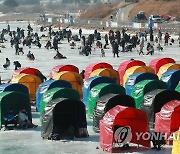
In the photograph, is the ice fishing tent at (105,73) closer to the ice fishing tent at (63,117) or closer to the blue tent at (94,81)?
the blue tent at (94,81)

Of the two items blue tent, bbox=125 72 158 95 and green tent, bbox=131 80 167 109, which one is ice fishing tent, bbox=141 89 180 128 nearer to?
green tent, bbox=131 80 167 109

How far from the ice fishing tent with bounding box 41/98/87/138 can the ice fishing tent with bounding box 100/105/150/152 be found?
1.74 metres

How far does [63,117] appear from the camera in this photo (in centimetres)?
1841

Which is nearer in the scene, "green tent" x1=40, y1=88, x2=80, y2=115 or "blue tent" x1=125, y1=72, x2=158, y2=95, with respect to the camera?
"green tent" x1=40, y1=88, x2=80, y2=115

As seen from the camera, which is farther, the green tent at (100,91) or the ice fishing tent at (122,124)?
the green tent at (100,91)

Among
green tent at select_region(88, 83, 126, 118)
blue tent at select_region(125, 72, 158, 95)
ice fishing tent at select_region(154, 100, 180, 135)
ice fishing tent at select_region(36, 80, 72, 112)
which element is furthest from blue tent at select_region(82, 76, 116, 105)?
ice fishing tent at select_region(154, 100, 180, 135)

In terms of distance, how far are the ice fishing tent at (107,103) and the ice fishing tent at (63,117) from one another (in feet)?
2.45

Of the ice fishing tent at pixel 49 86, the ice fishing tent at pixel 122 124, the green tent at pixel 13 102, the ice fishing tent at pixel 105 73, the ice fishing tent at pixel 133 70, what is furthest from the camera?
the ice fishing tent at pixel 133 70

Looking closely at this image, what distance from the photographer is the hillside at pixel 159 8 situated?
85875mm

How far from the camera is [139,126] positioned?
1681 cm

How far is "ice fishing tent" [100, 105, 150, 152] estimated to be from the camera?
651 inches

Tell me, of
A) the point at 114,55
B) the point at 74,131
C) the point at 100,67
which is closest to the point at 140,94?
the point at 74,131

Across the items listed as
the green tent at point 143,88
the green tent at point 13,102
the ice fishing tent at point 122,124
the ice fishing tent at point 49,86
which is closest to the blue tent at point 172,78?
the green tent at point 143,88

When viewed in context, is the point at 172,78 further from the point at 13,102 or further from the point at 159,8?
the point at 159,8
